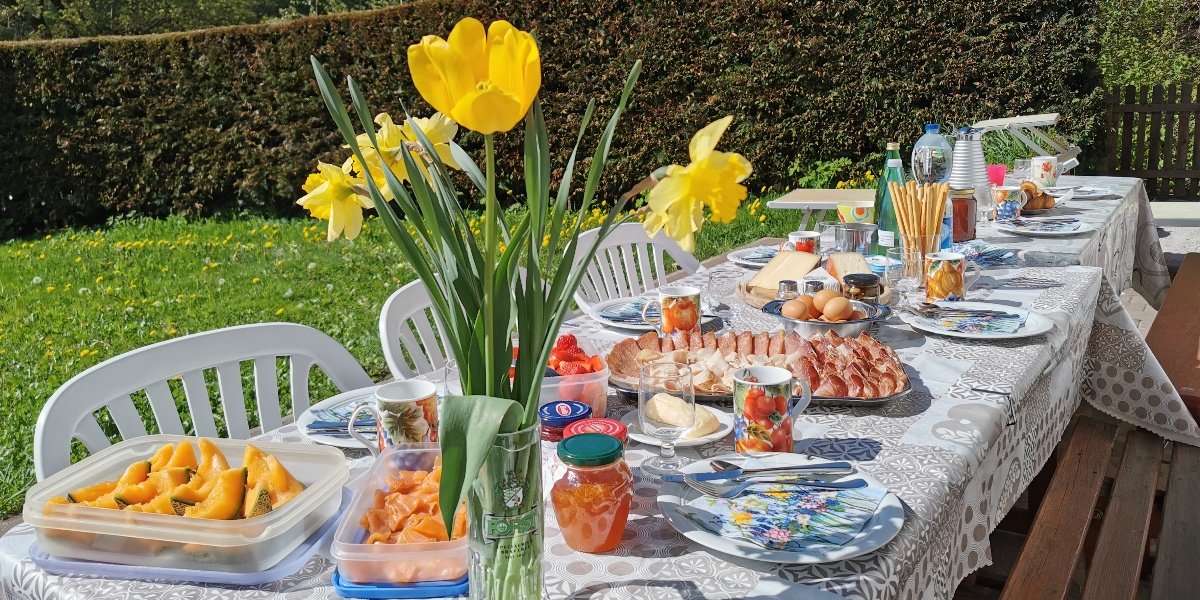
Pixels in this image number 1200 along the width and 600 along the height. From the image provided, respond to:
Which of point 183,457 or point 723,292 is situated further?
point 723,292

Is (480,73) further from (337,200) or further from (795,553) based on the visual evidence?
(795,553)

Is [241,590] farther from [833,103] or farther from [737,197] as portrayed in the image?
[833,103]

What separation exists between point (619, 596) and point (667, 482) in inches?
10.8

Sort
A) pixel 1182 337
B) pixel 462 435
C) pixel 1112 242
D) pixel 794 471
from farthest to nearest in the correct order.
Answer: pixel 1112 242, pixel 1182 337, pixel 794 471, pixel 462 435

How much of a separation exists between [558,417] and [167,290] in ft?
16.9

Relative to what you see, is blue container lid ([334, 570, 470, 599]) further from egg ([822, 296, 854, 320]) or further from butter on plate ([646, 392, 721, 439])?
egg ([822, 296, 854, 320])

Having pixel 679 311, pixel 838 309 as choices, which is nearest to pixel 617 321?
pixel 679 311

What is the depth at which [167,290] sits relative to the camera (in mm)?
5910

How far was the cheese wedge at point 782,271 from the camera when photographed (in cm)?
253

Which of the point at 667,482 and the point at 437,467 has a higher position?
the point at 437,467

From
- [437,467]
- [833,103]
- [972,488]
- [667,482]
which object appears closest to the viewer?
[437,467]

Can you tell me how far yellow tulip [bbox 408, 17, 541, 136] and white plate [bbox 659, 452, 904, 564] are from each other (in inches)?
22.9

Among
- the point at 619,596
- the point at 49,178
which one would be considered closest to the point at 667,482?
the point at 619,596

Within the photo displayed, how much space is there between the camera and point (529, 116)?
92 centimetres
